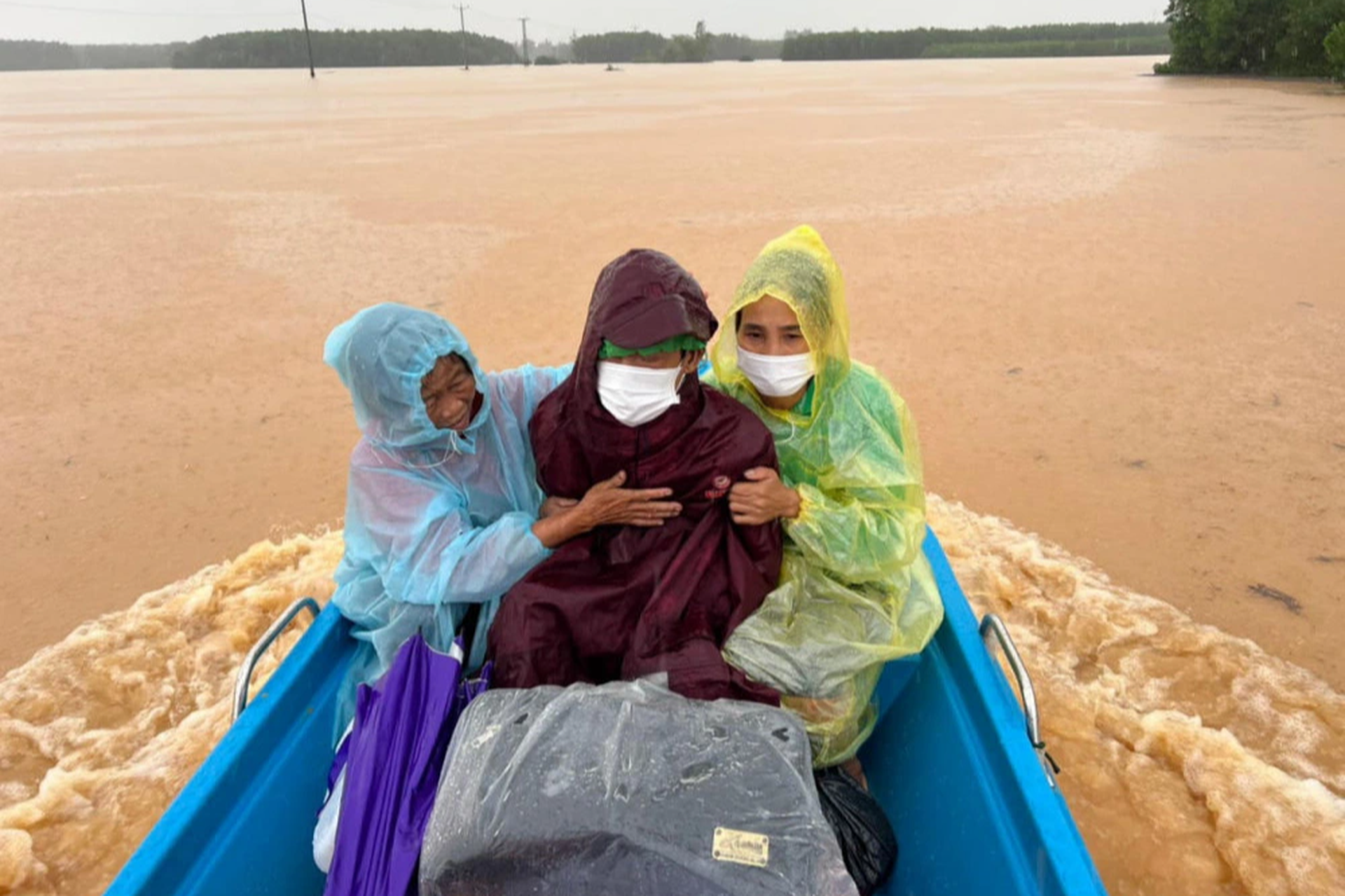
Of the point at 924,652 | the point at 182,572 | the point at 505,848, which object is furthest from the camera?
the point at 182,572

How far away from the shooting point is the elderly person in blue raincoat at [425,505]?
1.96m

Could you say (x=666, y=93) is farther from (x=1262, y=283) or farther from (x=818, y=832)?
(x=818, y=832)

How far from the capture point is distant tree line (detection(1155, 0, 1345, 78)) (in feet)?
87.1

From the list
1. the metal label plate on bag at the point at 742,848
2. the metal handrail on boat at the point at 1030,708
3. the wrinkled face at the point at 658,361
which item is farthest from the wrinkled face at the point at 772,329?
the metal label plate on bag at the point at 742,848

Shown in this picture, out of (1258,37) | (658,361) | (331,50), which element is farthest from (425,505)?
(331,50)

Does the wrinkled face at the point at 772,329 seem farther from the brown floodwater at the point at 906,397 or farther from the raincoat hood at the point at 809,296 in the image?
the brown floodwater at the point at 906,397

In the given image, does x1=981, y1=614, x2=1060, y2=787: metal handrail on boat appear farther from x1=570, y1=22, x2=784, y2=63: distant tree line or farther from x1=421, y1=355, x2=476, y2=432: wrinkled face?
x1=570, y1=22, x2=784, y2=63: distant tree line

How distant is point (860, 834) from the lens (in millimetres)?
1884

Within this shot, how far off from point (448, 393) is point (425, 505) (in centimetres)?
28

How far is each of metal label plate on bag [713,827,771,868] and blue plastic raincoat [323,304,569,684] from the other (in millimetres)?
841

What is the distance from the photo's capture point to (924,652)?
2193 mm

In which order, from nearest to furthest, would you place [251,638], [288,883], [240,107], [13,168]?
1. [288,883]
2. [251,638]
3. [13,168]
4. [240,107]

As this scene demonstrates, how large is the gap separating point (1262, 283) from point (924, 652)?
23.1 feet

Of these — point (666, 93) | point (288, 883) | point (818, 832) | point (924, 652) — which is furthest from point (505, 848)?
point (666, 93)
